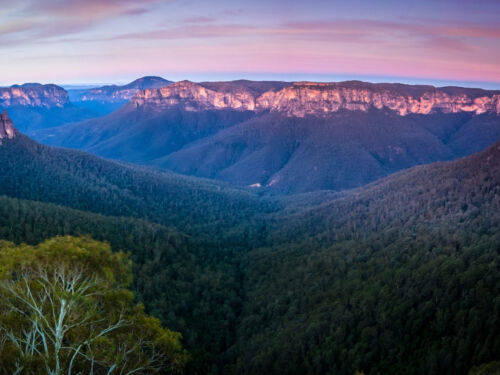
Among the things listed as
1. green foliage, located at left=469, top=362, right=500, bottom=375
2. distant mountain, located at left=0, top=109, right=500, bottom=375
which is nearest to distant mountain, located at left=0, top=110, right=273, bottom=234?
distant mountain, located at left=0, top=109, right=500, bottom=375

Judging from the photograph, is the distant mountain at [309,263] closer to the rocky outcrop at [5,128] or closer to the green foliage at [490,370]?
the rocky outcrop at [5,128]

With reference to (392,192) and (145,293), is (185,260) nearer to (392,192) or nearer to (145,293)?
Answer: (145,293)

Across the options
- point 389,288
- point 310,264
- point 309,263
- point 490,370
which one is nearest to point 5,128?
Result: point 309,263

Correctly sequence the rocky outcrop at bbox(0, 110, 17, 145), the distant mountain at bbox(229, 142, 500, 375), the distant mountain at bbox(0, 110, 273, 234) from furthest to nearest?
the rocky outcrop at bbox(0, 110, 17, 145)
the distant mountain at bbox(0, 110, 273, 234)
the distant mountain at bbox(229, 142, 500, 375)

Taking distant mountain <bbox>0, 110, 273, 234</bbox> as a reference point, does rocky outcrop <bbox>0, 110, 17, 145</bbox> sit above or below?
above

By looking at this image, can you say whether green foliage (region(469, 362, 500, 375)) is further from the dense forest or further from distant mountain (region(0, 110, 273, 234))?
distant mountain (region(0, 110, 273, 234))

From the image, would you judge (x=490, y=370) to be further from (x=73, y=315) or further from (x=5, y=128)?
(x=5, y=128)
